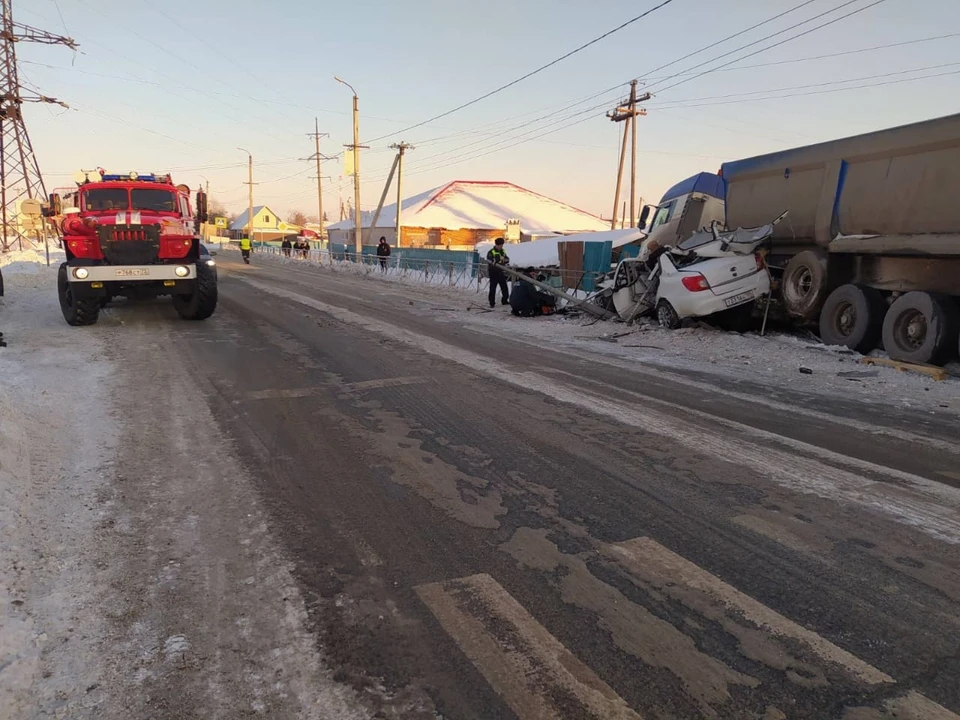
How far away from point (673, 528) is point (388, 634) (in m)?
1.82

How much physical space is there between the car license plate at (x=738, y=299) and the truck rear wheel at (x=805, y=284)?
0.78 metres

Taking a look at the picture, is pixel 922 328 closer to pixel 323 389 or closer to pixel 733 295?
pixel 733 295

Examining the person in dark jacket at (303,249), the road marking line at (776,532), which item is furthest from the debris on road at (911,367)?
the person in dark jacket at (303,249)

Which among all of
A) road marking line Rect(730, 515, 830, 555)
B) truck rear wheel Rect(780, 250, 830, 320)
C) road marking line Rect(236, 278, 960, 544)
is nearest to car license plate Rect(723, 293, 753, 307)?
truck rear wheel Rect(780, 250, 830, 320)

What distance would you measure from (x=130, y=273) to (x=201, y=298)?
1259 mm

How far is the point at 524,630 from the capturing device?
2748 mm

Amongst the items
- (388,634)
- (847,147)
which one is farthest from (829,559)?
(847,147)

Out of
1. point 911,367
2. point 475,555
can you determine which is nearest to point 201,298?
point 475,555

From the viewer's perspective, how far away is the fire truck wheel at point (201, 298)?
11.9 m

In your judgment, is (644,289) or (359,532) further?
(644,289)

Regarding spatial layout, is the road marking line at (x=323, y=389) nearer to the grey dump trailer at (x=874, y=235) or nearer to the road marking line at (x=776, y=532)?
the road marking line at (x=776, y=532)

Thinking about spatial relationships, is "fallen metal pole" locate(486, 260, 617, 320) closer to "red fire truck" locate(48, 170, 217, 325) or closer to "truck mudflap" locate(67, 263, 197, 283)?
"red fire truck" locate(48, 170, 217, 325)

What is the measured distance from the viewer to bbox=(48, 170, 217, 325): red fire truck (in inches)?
435

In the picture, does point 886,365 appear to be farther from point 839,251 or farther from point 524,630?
point 524,630
